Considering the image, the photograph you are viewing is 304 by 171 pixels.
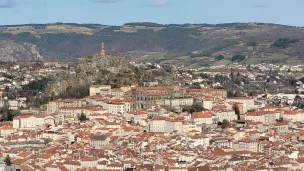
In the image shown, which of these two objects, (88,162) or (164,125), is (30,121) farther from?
(88,162)

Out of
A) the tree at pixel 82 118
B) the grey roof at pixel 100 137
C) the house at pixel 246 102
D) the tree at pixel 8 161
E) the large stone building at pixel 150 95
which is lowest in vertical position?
the tree at pixel 8 161

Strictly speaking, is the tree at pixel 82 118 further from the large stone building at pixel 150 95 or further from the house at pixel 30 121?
the large stone building at pixel 150 95

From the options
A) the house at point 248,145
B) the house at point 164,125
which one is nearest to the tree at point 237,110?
the house at point 164,125

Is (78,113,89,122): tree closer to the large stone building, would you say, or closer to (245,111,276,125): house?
the large stone building

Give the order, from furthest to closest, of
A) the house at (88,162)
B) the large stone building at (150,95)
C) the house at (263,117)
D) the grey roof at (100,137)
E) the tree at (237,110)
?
the large stone building at (150,95) < the tree at (237,110) < the house at (263,117) < the grey roof at (100,137) < the house at (88,162)

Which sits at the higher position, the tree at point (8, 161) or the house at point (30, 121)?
the house at point (30, 121)

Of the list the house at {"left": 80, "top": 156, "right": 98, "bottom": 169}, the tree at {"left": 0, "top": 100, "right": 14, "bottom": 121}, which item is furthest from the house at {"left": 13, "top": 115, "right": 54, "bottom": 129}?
the house at {"left": 80, "top": 156, "right": 98, "bottom": 169}

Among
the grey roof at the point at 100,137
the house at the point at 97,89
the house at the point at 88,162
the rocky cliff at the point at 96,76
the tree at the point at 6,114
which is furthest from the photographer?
the rocky cliff at the point at 96,76

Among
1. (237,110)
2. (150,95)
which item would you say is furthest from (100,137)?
(237,110)

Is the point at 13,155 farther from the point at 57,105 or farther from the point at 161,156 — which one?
the point at 57,105

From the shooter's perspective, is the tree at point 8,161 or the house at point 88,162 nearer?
the house at point 88,162

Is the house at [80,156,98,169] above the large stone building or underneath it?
underneath
